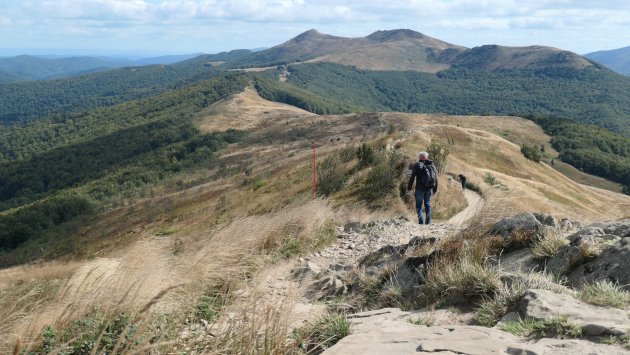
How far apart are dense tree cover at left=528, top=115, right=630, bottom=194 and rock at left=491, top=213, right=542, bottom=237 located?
11796cm

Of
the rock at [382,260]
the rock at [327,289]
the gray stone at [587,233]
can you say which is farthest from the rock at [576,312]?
the rock at [327,289]

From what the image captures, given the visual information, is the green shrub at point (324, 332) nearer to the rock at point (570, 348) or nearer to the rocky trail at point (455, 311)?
the rocky trail at point (455, 311)

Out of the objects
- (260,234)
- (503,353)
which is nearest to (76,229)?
(260,234)

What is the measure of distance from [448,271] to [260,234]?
284 centimetres

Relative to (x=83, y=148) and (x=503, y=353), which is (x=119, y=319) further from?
(x=83, y=148)

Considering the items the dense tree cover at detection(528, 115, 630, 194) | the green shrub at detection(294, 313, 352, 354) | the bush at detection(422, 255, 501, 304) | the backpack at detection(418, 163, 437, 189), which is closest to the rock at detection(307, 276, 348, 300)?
the bush at detection(422, 255, 501, 304)

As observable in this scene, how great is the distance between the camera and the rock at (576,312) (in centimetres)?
351

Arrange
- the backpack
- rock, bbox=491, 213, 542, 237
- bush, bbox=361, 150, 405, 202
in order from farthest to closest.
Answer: bush, bbox=361, 150, 405, 202 < the backpack < rock, bbox=491, 213, 542, 237

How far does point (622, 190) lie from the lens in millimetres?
105000

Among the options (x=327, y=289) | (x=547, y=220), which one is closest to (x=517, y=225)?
(x=547, y=220)

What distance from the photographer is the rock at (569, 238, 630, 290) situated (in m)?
4.54

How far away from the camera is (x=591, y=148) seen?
130 metres

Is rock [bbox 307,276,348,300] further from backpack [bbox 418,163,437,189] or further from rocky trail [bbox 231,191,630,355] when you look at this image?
backpack [bbox 418,163,437,189]

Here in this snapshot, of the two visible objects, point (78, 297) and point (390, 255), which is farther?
point (390, 255)
